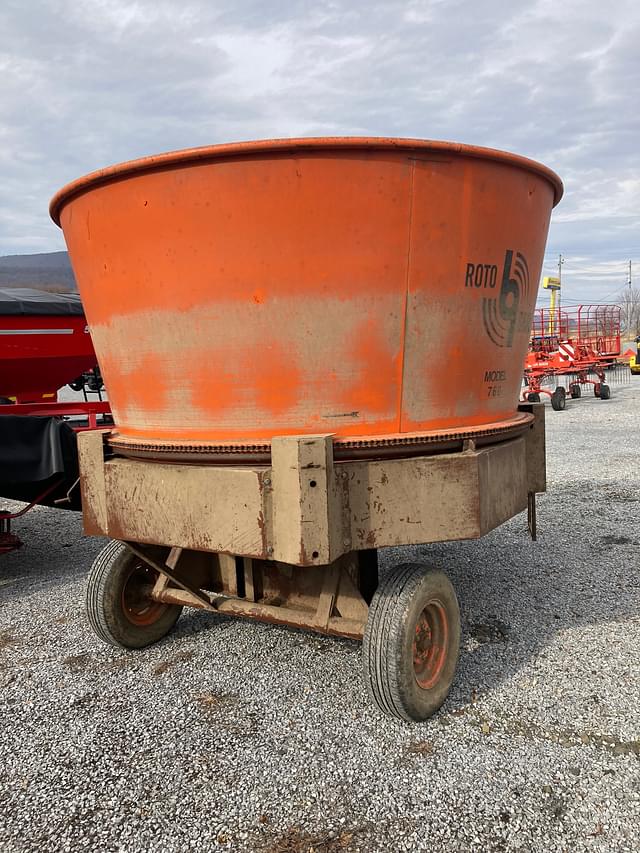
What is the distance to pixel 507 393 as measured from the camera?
9.53 ft

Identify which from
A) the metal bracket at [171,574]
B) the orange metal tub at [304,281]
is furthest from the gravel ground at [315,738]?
the orange metal tub at [304,281]

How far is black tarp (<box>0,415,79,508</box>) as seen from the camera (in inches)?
155

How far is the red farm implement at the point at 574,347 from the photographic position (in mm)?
16469

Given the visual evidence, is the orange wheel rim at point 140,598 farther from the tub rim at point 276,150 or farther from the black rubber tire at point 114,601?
the tub rim at point 276,150

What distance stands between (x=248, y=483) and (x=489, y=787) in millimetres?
1341

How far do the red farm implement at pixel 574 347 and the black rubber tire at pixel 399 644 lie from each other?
14.2m

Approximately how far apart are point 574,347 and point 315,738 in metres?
16.7

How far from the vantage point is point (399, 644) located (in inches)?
95.7

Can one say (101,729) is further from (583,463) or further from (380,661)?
(583,463)

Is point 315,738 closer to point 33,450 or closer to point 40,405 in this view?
point 33,450

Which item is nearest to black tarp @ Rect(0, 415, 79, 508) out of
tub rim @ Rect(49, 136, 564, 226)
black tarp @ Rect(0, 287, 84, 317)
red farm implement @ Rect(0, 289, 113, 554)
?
red farm implement @ Rect(0, 289, 113, 554)

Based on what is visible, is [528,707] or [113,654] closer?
[528,707]

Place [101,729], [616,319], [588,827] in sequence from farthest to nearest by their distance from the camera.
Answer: [616,319]
[101,729]
[588,827]

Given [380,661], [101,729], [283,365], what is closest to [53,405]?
[101,729]
